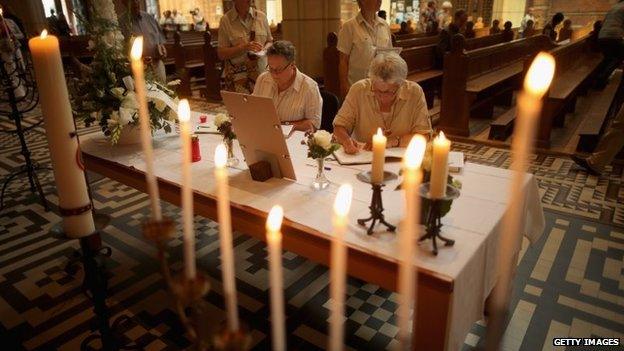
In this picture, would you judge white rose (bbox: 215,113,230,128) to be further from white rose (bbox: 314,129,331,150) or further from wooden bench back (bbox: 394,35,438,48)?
wooden bench back (bbox: 394,35,438,48)

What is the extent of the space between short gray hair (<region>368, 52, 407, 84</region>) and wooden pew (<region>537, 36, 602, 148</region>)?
3543 millimetres

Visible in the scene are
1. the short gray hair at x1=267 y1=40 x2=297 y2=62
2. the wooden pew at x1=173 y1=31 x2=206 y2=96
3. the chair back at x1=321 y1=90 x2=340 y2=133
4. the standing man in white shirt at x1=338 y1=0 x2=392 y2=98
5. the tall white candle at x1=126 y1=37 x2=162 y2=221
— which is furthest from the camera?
the wooden pew at x1=173 y1=31 x2=206 y2=96

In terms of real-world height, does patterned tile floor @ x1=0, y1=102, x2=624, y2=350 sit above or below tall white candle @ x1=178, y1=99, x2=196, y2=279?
below

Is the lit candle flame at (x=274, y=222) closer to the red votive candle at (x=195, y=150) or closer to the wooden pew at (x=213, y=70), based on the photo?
the red votive candle at (x=195, y=150)

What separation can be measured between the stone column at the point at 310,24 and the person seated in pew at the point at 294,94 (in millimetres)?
4228

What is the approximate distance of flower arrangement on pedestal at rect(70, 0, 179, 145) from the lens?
2662 mm

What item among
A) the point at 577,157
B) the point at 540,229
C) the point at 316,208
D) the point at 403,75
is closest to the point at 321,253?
the point at 316,208

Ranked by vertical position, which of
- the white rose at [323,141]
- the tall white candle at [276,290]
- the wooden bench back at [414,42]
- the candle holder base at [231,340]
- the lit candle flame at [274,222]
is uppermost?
the lit candle flame at [274,222]

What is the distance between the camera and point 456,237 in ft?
5.30

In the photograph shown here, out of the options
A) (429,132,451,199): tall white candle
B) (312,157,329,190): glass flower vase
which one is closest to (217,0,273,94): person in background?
(312,157,329,190): glass flower vase

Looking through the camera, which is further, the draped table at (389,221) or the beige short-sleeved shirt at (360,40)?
the beige short-sleeved shirt at (360,40)

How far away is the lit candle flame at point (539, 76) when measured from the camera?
524 millimetres

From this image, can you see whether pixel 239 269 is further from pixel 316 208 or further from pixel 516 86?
pixel 516 86

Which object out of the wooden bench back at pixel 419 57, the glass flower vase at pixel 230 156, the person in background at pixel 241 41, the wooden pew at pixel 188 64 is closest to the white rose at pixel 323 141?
the glass flower vase at pixel 230 156
